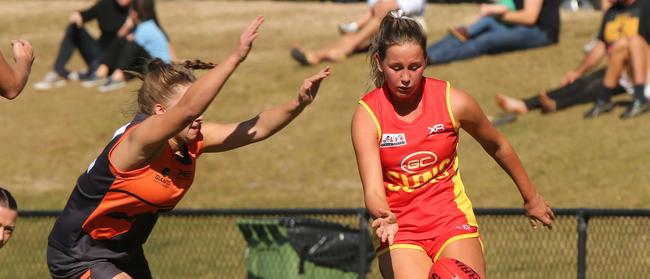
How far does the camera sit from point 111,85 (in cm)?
1770

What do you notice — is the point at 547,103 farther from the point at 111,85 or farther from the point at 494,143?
the point at 494,143

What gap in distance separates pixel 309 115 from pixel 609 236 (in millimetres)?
6616

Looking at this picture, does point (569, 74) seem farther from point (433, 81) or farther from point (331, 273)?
point (433, 81)

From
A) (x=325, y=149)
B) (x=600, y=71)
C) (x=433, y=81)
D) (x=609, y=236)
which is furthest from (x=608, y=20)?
(x=433, y=81)

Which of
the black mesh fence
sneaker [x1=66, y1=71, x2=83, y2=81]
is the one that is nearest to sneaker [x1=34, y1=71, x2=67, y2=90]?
sneaker [x1=66, y1=71, x2=83, y2=81]

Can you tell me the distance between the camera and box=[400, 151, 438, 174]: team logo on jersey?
657 cm

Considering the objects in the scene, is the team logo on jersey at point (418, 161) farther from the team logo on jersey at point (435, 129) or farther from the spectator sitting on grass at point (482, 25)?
the spectator sitting on grass at point (482, 25)

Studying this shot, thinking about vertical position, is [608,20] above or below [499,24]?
above

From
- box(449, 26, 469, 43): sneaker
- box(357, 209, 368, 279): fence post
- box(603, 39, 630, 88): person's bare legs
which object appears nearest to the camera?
box(357, 209, 368, 279): fence post

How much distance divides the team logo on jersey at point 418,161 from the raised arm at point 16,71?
199cm

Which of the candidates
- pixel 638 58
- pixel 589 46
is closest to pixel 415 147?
pixel 638 58

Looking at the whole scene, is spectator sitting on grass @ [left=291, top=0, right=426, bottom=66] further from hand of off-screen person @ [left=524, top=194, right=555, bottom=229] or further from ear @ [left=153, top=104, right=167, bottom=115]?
ear @ [left=153, top=104, right=167, bottom=115]

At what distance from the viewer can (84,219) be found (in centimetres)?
657

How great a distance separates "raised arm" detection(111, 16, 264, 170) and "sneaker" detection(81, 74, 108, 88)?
467 inches
